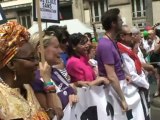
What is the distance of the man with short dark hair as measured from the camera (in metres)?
5.15

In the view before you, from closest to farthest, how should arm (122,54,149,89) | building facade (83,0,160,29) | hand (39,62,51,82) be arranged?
→ hand (39,62,51,82)
arm (122,54,149,89)
building facade (83,0,160,29)

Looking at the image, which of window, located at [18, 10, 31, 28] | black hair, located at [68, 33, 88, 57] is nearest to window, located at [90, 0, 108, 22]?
window, located at [18, 10, 31, 28]

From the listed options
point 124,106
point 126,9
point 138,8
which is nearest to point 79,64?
point 124,106

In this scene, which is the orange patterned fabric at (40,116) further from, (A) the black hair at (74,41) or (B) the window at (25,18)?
(B) the window at (25,18)

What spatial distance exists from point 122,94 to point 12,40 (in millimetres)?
2806

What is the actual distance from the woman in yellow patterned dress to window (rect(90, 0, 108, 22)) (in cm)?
3665

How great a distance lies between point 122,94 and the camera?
527cm

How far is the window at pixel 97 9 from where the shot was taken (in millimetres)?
39344

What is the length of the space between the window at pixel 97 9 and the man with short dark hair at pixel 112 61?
3399 centimetres

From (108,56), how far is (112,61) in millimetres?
67

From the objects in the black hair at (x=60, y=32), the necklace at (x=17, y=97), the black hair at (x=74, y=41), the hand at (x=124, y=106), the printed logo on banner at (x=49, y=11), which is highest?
the printed logo on banner at (x=49, y=11)

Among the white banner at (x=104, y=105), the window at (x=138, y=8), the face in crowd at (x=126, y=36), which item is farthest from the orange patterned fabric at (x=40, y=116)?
the window at (x=138, y=8)

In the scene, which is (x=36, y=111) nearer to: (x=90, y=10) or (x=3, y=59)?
(x=3, y=59)

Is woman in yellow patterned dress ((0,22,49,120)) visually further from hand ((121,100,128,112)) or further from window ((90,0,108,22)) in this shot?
window ((90,0,108,22))
